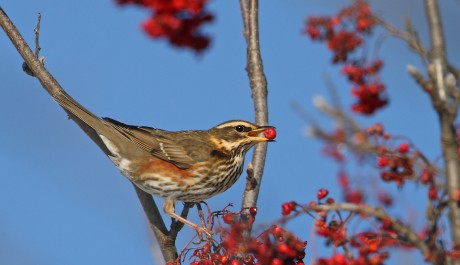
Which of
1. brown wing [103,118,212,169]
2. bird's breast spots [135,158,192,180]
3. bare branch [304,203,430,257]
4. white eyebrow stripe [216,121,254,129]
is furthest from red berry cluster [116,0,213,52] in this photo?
brown wing [103,118,212,169]

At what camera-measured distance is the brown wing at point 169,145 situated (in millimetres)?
6758

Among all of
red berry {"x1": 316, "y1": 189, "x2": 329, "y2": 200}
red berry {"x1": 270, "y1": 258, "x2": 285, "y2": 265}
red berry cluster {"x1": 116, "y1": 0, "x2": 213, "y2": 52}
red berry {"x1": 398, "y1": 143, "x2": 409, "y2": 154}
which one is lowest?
red berry {"x1": 270, "y1": 258, "x2": 285, "y2": 265}

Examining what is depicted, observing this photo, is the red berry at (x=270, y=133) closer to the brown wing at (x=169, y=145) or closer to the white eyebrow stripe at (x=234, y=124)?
the white eyebrow stripe at (x=234, y=124)

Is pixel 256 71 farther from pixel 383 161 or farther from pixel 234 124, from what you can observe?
pixel 383 161

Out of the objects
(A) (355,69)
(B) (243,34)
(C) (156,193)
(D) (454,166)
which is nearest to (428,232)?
(D) (454,166)

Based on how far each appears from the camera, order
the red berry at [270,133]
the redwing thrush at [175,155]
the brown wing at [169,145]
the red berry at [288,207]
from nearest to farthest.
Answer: the red berry at [288,207]
the red berry at [270,133]
the redwing thrush at [175,155]
the brown wing at [169,145]

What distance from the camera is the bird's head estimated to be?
251 inches

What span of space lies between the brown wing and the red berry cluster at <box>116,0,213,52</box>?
3.45 m

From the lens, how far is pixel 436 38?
2.50m

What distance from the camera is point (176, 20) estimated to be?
3104 mm

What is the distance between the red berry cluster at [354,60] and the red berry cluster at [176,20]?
159cm

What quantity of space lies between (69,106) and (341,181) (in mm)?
2534

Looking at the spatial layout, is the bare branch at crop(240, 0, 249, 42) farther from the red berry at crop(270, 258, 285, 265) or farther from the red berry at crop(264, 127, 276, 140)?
the red berry at crop(270, 258, 285, 265)

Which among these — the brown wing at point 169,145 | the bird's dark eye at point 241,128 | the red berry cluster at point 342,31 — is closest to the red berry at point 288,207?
the red berry cluster at point 342,31
